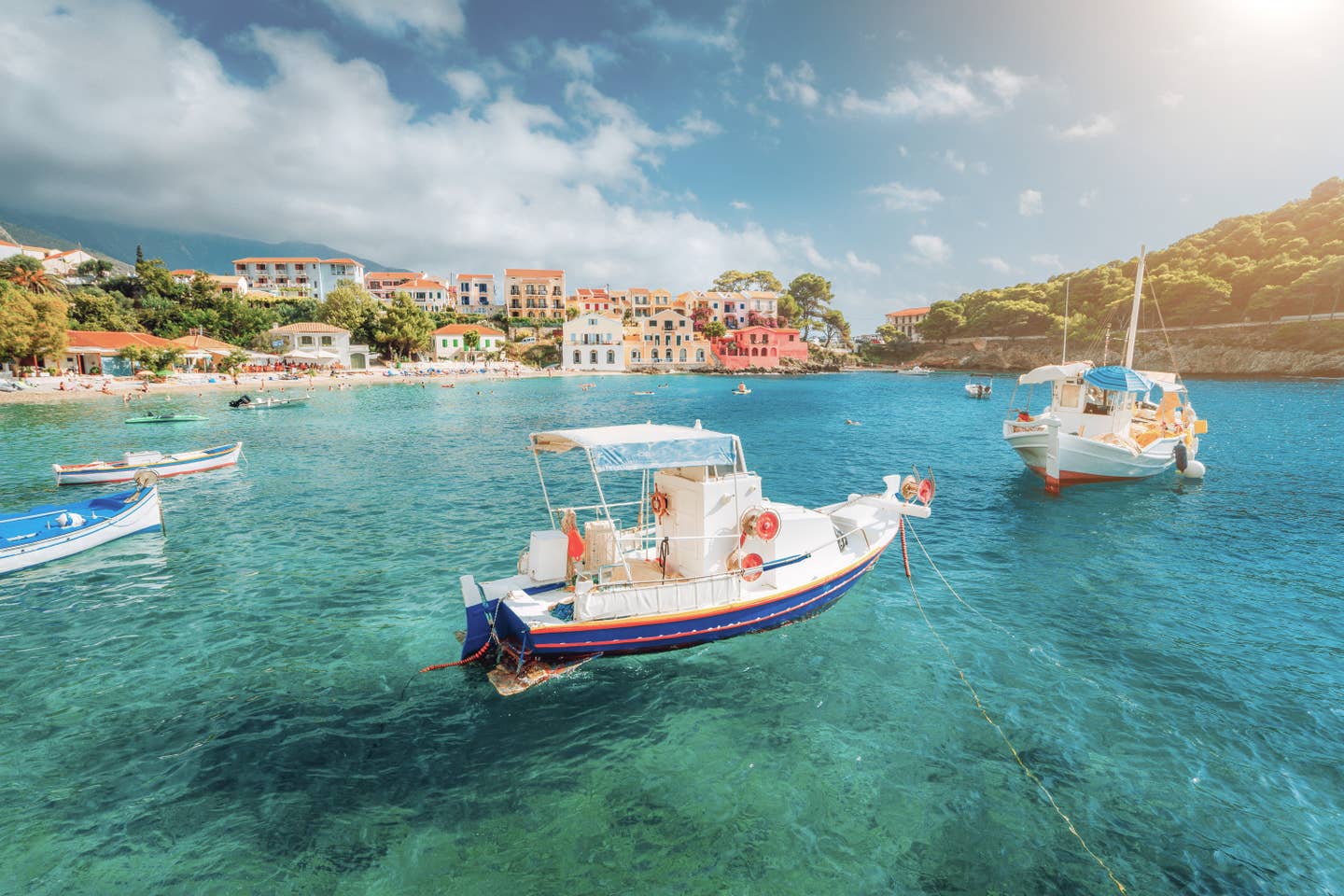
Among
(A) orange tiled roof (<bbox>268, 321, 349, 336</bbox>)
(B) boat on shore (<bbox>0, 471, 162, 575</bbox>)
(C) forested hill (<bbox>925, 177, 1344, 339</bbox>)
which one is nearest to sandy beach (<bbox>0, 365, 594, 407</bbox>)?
(A) orange tiled roof (<bbox>268, 321, 349, 336</bbox>)

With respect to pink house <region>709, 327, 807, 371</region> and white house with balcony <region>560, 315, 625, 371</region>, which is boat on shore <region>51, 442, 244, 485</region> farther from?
pink house <region>709, 327, 807, 371</region>

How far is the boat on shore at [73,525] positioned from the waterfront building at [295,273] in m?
116

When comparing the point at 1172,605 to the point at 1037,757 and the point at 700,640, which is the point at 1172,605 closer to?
the point at 1037,757

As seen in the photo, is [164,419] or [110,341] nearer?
[164,419]

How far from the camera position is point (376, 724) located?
28.3 ft

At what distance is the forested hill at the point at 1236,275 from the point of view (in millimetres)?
78812

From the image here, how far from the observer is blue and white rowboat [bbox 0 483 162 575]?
14.4 meters

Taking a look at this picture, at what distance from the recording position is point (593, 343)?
349 feet

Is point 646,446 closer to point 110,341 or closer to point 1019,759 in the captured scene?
point 1019,759

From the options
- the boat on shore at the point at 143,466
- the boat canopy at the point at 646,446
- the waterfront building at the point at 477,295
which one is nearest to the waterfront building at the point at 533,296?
the waterfront building at the point at 477,295

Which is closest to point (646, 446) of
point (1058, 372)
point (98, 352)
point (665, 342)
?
point (1058, 372)

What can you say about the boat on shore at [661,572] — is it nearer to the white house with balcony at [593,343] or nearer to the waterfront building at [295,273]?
the white house with balcony at [593,343]

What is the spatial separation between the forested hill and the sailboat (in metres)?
73.4

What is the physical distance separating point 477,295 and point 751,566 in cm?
12909
